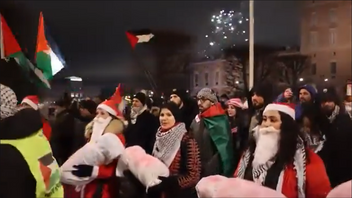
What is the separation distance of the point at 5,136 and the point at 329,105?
0.98 m

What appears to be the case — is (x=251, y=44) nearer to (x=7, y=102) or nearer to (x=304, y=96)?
(x=304, y=96)

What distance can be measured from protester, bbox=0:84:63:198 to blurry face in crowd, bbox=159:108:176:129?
360mm

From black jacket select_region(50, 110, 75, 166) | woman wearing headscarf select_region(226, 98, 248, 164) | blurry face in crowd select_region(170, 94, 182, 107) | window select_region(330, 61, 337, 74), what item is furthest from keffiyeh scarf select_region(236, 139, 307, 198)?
window select_region(330, 61, 337, 74)

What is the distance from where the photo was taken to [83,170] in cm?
145

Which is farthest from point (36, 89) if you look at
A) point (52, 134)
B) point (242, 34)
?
point (242, 34)

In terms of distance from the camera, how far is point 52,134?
159cm

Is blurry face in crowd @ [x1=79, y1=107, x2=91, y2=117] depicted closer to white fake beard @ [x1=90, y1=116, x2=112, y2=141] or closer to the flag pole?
white fake beard @ [x1=90, y1=116, x2=112, y2=141]

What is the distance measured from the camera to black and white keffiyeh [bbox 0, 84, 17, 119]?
1.39 metres

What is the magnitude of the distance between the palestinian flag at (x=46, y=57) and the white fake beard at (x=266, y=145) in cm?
88

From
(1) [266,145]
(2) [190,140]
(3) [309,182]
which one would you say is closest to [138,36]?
(2) [190,140]

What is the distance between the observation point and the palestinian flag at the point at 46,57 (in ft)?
5.56

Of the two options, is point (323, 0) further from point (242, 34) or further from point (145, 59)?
point (145, 59)

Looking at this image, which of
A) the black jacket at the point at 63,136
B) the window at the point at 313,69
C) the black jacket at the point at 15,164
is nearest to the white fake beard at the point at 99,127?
the black jacket at the point at 63,136

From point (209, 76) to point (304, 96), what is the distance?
11.9 inches
